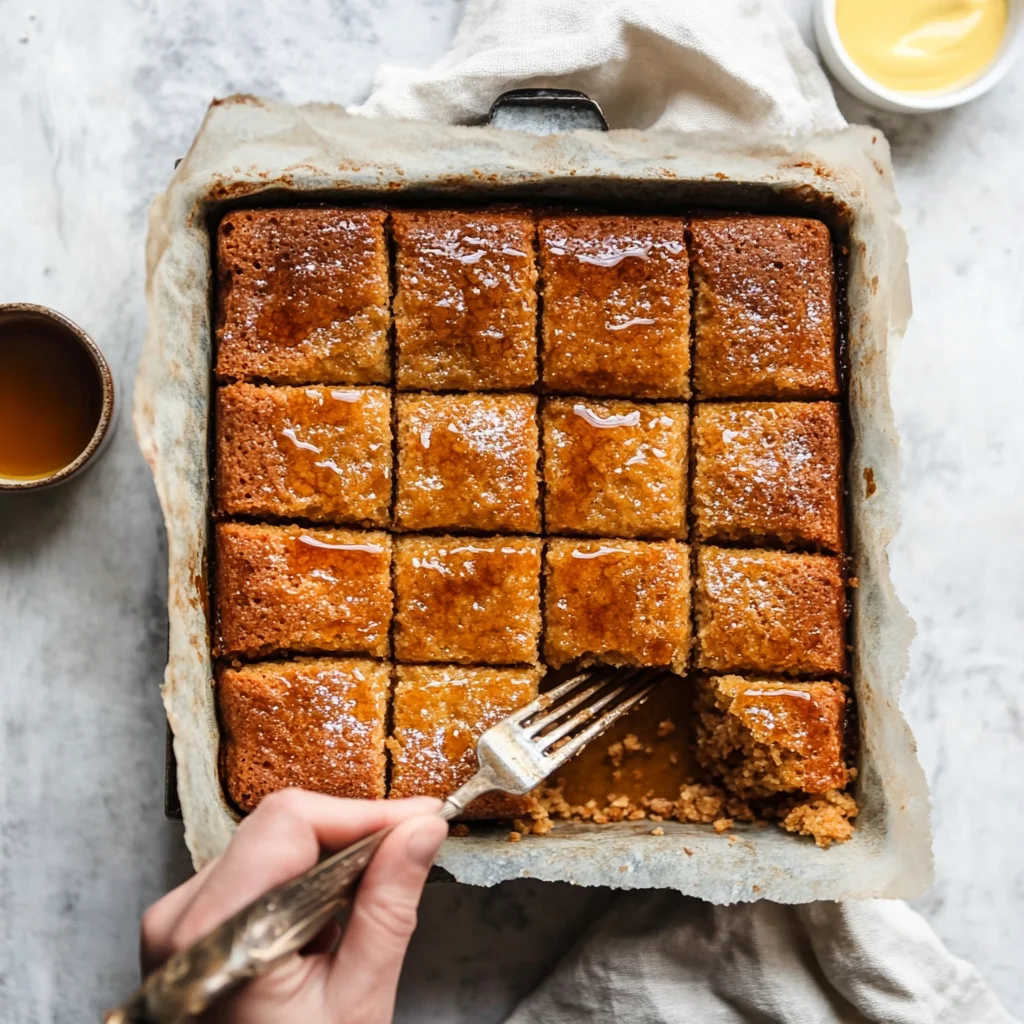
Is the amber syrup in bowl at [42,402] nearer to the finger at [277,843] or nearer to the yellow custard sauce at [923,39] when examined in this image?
the finger at [277,843]

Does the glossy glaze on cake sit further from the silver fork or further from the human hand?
the human hand

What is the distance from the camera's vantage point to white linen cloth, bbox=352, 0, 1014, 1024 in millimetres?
2957

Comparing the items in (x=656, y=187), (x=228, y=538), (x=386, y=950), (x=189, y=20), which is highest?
(x=189, y=20)

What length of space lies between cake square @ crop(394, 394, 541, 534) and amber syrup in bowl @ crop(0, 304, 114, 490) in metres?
0.92

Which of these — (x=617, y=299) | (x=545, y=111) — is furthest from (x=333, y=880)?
(x=545, y=111)

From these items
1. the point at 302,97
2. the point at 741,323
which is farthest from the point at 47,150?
the point at 741,323

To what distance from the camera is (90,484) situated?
3148mm

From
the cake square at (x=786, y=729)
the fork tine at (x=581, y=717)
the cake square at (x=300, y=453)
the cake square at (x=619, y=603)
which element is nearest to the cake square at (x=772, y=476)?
the cake square at (x=619, y=603)

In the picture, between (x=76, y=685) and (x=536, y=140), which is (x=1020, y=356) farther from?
(x=76, y=685)

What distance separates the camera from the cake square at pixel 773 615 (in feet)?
9.30

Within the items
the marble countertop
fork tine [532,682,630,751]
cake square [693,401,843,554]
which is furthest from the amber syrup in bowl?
cake square [693,401,843,554]

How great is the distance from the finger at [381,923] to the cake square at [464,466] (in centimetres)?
96

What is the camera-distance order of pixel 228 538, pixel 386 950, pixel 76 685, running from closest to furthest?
pixel 386 950 → pixel 228 538 → pixel 76 685

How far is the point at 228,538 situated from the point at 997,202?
2536 millimetres
